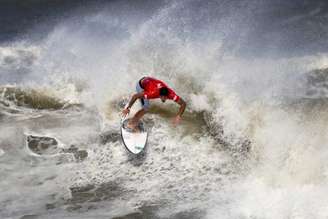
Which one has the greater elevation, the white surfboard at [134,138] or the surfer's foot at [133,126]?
the surfer's foot at [133,126]

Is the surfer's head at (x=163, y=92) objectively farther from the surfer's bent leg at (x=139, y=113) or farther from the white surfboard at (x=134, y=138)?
the white surfboard at (x=134, y=138)

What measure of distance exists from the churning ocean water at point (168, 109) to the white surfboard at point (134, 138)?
0.26 metres

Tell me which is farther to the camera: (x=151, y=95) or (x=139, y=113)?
(x=139, y=113)

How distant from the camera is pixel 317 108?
10898mm

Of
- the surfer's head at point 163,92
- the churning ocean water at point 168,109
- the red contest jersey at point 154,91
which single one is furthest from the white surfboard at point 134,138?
the surfer's head at point 163,92

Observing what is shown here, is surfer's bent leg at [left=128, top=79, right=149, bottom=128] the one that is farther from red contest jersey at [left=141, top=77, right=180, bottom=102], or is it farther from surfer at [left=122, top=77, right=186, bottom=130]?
red contest jersey at [left=141, top=77, right=180, bottom=102]

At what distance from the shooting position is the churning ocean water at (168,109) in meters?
9.12

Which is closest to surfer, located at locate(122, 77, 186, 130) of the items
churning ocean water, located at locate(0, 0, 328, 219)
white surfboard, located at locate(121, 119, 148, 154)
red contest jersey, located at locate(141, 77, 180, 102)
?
red contest jersey, located at locate(141, 77, 180, 102)

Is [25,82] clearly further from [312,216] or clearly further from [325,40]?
[325,40]

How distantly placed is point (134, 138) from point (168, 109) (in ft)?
5.11

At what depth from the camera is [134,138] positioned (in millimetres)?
9906

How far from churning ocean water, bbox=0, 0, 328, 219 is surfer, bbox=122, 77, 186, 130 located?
2.17ft

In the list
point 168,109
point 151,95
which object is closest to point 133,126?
point 151,95

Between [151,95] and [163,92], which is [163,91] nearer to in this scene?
[163,92]
